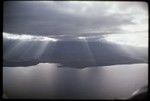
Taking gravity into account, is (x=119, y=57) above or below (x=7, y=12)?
below

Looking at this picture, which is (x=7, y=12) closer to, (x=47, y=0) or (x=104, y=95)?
(x=47, y=0)

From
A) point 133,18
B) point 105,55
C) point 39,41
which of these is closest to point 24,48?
point 39,41

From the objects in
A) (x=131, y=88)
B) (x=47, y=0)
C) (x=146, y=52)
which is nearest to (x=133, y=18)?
(x=146, y=52)

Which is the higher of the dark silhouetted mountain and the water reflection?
the dark silhouetted mountain

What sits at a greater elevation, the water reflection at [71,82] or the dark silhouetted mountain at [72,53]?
the dark silhouetted mountain at [72,53]

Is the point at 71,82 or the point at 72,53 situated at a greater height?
the point at 72,53

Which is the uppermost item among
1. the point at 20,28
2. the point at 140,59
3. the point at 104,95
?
the point at 20,28
